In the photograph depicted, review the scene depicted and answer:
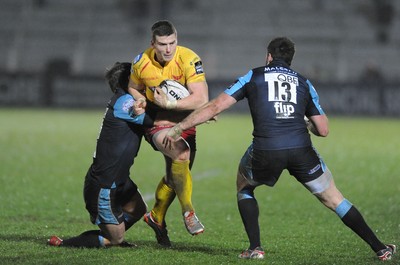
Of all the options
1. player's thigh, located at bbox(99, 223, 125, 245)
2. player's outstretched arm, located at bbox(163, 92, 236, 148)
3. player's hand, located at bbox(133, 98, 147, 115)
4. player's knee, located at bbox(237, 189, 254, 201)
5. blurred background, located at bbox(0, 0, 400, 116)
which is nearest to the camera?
player's outstretched arm, located at bbox(163, 92, 236, 148)

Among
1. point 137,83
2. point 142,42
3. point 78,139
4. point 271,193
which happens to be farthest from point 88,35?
point 137,83

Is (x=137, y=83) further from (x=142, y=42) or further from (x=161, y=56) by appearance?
(x=142, y=42)

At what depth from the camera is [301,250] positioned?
28.5 feet

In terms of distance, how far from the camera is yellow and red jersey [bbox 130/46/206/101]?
8.54 metres

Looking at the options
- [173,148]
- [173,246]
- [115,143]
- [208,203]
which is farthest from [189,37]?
[115,143]

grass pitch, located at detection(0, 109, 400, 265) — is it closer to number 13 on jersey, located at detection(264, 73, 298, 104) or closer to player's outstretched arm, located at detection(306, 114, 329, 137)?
player's outstretched arm, located at detection(306, 114, 329, 137)

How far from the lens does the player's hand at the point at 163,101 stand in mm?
8203

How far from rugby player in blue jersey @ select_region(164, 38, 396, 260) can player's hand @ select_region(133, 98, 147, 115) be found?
43cm

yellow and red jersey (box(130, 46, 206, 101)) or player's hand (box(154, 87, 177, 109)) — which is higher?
yellow and red jersey (box(130, 46, 206, 101))

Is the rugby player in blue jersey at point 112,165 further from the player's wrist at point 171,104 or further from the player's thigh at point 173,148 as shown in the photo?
the player's wrist at point 171,104

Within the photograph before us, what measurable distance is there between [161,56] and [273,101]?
1.24m

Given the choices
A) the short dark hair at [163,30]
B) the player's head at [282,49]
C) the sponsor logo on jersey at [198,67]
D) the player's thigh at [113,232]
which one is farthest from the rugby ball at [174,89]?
the player's thigh at [113,232]

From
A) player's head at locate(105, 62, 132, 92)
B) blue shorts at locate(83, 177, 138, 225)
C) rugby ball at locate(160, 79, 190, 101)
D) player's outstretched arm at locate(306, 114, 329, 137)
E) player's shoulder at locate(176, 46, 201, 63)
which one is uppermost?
player's shoulder at locate(176, 46, 201, 63)

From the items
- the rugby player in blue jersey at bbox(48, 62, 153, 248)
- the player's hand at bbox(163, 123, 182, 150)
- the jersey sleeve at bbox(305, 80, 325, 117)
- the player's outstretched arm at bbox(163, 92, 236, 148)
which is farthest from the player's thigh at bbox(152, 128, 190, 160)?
the jersey sleeve at bbox(305, 80, 325, 117)
